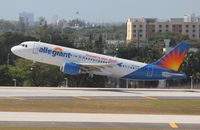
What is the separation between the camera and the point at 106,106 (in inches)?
1223

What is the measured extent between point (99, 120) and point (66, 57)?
82.6 feet

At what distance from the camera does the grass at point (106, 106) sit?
28767mm

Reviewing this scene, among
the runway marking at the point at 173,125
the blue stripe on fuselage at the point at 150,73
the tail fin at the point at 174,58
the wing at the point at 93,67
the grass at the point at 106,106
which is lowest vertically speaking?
the grass at the point at 106,106

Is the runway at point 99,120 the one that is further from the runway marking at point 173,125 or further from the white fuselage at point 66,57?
the white fuselage at point 66,57

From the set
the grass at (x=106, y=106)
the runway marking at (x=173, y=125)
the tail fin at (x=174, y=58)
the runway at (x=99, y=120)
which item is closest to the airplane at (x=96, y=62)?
the tail fin at (x=174, y=58)

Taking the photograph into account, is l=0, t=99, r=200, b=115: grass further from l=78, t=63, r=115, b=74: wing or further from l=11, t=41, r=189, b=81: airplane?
l=11, t=41, r=189, b=81: airplane

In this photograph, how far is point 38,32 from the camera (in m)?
182

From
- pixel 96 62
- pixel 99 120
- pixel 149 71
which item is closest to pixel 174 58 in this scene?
pixel 149 71

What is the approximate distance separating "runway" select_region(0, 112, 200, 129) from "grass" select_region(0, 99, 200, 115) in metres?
2.08

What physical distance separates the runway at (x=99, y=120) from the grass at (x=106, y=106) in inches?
82.0

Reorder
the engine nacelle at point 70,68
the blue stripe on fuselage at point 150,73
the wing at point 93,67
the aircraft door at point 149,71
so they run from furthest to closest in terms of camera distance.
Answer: the aircraft door at point 149,71 → the blue stripe on fuselage at point 150,73 → the wing at point 93,67 → the engine nacelle at point 70,68

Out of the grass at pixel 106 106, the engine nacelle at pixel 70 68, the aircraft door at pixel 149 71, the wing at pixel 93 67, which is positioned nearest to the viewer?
the grass at pixel 106 106

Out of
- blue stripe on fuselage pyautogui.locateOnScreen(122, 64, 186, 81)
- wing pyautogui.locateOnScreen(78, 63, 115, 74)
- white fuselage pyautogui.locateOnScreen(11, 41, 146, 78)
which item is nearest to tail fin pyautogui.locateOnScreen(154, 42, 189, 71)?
blue stripe on fuselage pyautogui.locateOnScreen(122, 64, 186, 81)

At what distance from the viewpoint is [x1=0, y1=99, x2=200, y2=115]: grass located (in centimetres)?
2877
